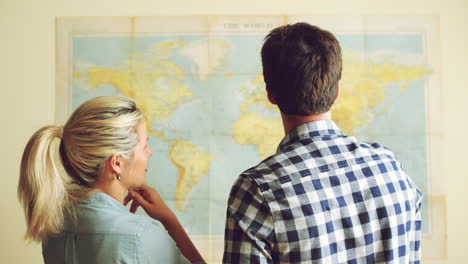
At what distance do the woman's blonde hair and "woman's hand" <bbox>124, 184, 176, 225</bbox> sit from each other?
7.2 inches

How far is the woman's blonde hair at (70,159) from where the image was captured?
3.40 feet

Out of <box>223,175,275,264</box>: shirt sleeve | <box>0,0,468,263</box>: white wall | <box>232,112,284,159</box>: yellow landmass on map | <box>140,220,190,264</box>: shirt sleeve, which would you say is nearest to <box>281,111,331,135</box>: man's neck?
<box>223,175,275,264</box>: shirt sleeve

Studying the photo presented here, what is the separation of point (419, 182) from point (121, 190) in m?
1.33

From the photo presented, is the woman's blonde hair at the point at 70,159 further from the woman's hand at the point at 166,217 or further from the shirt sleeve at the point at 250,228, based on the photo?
the shirt sleeve at the point at 250,228

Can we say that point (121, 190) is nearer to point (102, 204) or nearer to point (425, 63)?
point (102, 204)

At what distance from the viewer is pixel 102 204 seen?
103 cm

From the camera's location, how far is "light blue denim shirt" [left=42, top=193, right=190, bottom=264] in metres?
0.97

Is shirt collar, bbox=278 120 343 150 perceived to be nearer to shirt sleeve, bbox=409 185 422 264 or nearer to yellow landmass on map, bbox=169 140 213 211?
shirt sleeve, bbox=409 185 422 264

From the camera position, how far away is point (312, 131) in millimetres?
876

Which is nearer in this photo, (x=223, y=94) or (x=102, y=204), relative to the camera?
(x=102, y=204)

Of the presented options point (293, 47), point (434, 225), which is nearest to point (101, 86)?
point (293, 47)

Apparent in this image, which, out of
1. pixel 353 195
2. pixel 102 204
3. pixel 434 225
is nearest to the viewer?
pixel 353 195

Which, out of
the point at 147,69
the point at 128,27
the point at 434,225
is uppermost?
the point at 128,27

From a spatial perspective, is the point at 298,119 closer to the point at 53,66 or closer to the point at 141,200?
the point at 141,200
